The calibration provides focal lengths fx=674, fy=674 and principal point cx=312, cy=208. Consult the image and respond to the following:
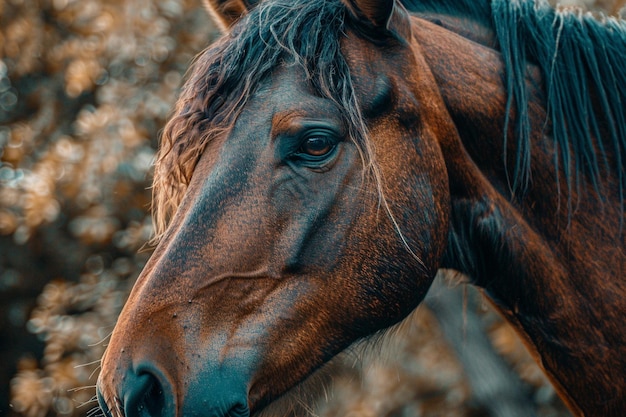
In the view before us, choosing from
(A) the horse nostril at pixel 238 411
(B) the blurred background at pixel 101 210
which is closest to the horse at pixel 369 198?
(A) the horse nostril at pixel 238 411

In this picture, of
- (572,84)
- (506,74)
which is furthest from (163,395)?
(572,84)

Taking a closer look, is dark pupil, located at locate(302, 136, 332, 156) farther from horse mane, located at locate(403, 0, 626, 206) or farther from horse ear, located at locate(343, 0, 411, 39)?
horse mane, located at locate(403, 0, 626, 206)

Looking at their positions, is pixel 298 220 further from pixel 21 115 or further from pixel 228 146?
pixel 21 115

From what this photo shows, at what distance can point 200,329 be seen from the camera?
6.21 feet

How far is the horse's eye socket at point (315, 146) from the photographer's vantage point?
6.88 feet

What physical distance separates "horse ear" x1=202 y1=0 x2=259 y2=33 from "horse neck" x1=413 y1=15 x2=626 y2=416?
0.75 meters

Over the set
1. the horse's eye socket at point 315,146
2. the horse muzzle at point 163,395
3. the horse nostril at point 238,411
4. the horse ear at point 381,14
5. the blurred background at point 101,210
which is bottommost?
the blurred background at point 101,210

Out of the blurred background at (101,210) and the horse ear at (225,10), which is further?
the blurred background at (101,210)

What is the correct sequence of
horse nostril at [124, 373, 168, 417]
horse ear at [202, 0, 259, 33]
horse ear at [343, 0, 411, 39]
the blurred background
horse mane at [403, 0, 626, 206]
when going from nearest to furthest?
1. horse nostril at [124, 373, 168, 417]
2. horse ear at [343, 0, 411, 39]
3. horse mane at [403, 0, 626, 206]
4. horse ear at [202, 0, 259, 33]
5. the blurred background

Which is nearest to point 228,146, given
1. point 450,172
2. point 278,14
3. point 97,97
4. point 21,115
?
point 278,14

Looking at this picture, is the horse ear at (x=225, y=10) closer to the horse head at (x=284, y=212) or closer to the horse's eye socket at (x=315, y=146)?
the horse head at (x=284, y=212)

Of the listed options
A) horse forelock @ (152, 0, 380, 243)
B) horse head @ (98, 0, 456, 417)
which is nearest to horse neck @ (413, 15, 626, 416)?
horse head @ (98, 0, 456, 417)

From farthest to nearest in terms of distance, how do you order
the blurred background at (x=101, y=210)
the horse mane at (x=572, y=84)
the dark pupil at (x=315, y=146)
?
the blurred background at (x=101, y=210) < the horse mane at (x=572, y=84) < the dark pupil at (x=315, y=146)

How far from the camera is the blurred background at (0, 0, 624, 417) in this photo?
6.57 m
